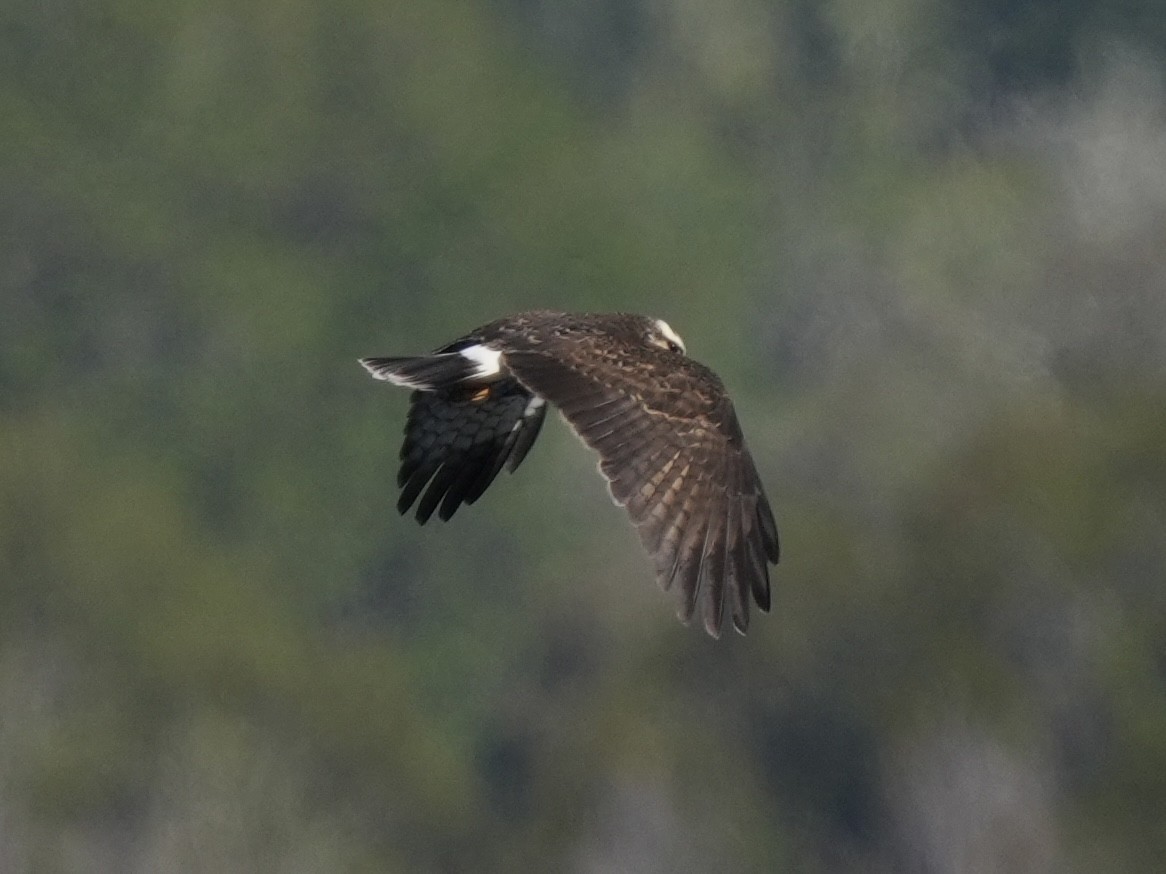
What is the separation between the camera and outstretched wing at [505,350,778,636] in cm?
1003

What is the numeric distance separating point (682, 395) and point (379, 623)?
37.2m

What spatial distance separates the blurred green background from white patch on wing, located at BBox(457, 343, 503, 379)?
21282 millimetres

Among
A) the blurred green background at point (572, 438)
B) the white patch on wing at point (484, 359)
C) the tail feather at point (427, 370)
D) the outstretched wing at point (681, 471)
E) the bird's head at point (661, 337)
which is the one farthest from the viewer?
the blurred green background at point (572, 438)

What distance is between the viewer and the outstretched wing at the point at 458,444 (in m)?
12.0

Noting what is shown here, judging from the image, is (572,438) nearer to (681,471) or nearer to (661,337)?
(661,337)

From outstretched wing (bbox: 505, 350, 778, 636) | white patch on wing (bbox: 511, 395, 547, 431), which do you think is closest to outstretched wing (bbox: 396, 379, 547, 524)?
white patch on wing (bbox: 511, 395, 547, 431)

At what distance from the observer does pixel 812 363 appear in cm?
5134

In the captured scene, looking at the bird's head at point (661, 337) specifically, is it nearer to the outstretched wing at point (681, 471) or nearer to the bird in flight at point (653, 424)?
the bird in flight at point (653, 424)

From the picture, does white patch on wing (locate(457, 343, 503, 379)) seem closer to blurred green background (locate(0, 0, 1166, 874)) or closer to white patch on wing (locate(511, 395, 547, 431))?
white patch on wing (locate(511, 395, 547, 431))

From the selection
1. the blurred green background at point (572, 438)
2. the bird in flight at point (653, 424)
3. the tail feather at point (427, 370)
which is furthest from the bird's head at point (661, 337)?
the blurred green background at point (572, 438)

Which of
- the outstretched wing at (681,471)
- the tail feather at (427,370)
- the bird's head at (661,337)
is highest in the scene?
the bird's head at (661,337)

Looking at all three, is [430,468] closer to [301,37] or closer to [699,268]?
[699,268]

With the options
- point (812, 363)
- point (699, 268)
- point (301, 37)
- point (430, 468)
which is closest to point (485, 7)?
point (301, 37)

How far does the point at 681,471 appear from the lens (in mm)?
10273
